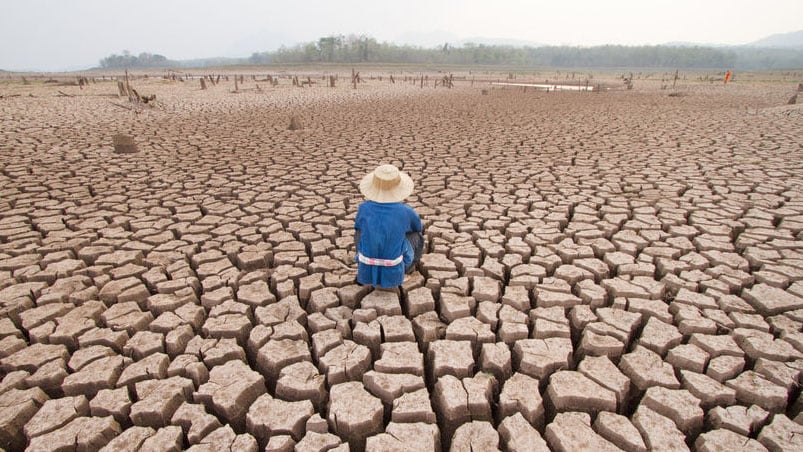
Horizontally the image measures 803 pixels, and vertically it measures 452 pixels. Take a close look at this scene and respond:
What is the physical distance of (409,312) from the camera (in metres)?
2.57

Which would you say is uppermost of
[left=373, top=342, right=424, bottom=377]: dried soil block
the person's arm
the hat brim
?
the hat brim

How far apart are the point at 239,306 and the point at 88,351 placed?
779 millimetres

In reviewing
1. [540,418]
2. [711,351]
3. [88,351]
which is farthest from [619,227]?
[88,351]

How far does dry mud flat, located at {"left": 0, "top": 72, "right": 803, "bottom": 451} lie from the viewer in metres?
1.79

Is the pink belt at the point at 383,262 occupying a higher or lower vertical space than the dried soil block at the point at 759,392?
higher

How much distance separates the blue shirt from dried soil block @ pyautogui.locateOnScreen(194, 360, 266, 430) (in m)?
0.92

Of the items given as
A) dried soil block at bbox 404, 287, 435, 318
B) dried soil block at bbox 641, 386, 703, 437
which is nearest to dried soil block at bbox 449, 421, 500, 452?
dried soil block at bbox 641, 386, 703, 437

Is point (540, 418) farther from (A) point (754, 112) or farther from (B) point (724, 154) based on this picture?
(A) point (754, 112)

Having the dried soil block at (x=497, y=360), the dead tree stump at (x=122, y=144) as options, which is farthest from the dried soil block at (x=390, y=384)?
the dead tree stump at (x=122, y=144)

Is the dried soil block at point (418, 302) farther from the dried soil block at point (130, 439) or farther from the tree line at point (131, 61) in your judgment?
the tree line at point (131, 61)

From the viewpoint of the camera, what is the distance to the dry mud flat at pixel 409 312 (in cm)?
179

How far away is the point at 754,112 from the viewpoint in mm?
10469

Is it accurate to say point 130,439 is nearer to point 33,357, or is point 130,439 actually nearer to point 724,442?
point 33,357

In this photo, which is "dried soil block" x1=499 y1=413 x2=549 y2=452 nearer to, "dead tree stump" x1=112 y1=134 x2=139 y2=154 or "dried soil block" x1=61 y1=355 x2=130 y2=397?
"dried soil block" x1=61 y1=355 x2=130 y2=397
